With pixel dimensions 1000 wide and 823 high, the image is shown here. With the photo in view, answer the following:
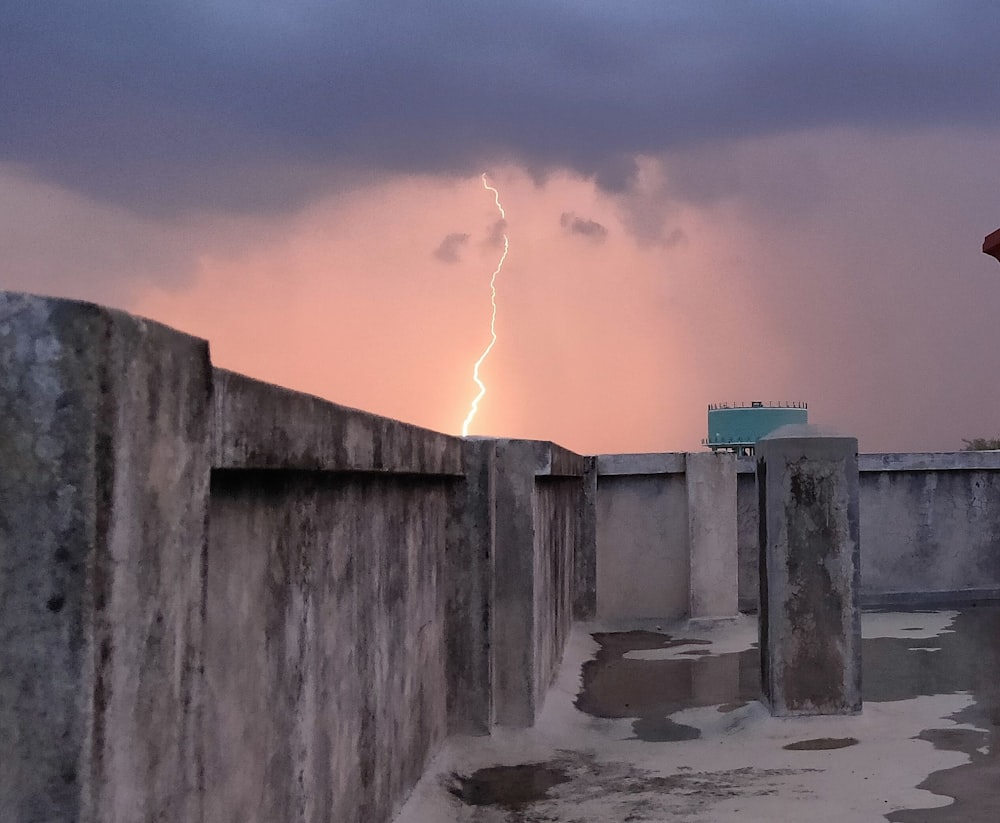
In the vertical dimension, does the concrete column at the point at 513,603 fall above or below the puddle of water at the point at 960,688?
above

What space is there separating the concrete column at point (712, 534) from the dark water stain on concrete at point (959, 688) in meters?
1.87

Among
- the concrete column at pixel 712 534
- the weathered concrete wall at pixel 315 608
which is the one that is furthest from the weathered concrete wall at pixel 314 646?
the concrete column at pixel 712 534

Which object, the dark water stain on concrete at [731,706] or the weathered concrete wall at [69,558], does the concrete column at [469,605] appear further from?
the weathered concrete wall at [69,558]

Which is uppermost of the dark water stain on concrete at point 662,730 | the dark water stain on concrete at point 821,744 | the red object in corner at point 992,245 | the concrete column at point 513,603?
the red object in corner at point 992,245

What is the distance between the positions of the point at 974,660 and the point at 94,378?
8.33m

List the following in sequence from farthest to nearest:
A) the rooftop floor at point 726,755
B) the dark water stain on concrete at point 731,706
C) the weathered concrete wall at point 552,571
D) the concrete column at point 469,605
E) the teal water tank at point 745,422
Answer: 1. the teal water tank at point 745,422
2. the dark water stain on concrete at point 731,706
3. the weathered concrete wall at point 552,571
4. the concrete column at point 469,605
5. the rooftop floor at point 726,755

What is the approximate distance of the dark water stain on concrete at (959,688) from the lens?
429 centimetres

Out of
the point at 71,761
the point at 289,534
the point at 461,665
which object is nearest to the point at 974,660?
the point at 461,665

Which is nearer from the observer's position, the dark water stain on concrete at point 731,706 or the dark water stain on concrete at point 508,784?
the dark water stain on concrete at point 508,784

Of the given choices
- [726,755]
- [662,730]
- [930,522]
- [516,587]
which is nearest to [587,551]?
[930,522]

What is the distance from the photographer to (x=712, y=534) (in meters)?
11.2

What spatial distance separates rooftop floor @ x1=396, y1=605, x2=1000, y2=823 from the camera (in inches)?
173

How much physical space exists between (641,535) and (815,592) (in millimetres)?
5519

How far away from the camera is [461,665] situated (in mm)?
5418
